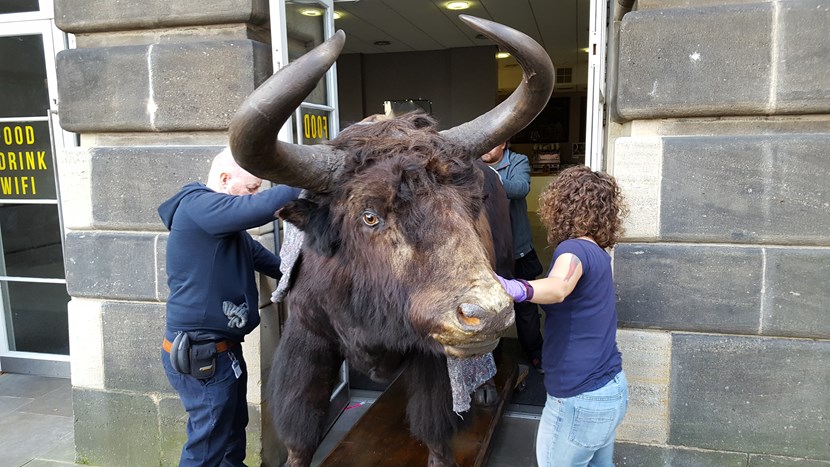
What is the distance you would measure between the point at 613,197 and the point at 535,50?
84 cm

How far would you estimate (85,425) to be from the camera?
12.4 ft

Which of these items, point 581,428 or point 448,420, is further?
point 448,420

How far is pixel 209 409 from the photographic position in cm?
262

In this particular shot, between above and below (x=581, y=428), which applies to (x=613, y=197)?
above

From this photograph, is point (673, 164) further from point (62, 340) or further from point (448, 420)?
point (62, 340)

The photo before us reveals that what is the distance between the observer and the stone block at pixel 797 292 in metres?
2.93

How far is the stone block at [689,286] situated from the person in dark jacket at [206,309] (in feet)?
7.03

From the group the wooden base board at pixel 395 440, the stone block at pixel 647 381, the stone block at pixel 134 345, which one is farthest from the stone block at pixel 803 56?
the stone block at pixel 134 345

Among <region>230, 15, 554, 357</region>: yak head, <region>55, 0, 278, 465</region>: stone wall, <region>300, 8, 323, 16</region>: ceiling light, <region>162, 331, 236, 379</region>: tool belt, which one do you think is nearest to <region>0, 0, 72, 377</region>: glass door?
<region>55, 0, 278, 465</region>: stone wall

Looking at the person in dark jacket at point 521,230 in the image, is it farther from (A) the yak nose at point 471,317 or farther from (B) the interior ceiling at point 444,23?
(B) the interior ceiling at point 444,23

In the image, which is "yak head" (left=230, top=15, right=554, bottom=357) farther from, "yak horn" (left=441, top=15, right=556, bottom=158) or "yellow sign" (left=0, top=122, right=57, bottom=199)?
"yellow sign" (left=0, top=122, right=57, bottom=199)

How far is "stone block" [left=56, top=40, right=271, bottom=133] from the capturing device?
327 cm

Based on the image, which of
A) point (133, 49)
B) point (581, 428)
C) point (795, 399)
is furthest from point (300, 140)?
point (795, 399)

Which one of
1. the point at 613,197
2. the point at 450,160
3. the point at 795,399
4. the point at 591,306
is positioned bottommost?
the point at 795,399
